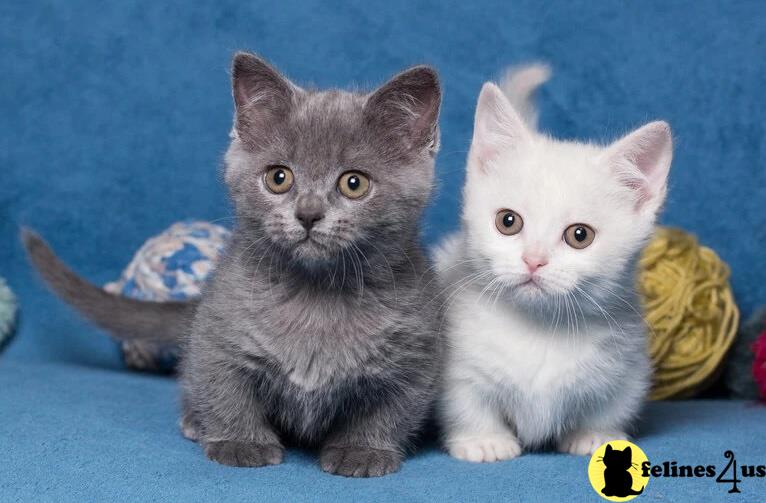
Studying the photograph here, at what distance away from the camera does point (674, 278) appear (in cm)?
251

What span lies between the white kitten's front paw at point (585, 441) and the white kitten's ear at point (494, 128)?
0.58m

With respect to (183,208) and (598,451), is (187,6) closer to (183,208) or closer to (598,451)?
(183,208)

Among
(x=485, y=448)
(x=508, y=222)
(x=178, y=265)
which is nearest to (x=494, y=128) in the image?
(x=508, y=222)

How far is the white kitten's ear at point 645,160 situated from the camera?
1.86 meters

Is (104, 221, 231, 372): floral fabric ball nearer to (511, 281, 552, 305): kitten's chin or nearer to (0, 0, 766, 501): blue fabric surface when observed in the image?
(0, 0, 766, 501): blue fabric surface

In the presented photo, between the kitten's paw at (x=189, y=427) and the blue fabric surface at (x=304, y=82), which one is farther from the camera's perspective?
the blue fabric surface at (x=304, y=82)

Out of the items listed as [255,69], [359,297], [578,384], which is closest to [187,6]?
[255,69]

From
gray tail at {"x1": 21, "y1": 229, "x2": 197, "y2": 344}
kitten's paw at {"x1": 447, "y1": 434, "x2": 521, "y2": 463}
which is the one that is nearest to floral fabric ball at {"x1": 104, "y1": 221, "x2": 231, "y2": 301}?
gray tail at {"x1": 21, "y1": 229, "x2": 197, "y2": 344}

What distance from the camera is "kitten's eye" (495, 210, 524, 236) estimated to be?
187 centimetres

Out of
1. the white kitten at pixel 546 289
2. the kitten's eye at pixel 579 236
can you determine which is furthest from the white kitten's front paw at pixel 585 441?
the kitten's eye at pixel 579 236

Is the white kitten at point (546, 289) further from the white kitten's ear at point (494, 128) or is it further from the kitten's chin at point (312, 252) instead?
the kitten's chin at point (312, 252)

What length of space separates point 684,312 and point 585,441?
0.60 meters

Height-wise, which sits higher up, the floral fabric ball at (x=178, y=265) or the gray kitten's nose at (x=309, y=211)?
the gray kitten's nose at (x=309, y=211)

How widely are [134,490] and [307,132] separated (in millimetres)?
666
